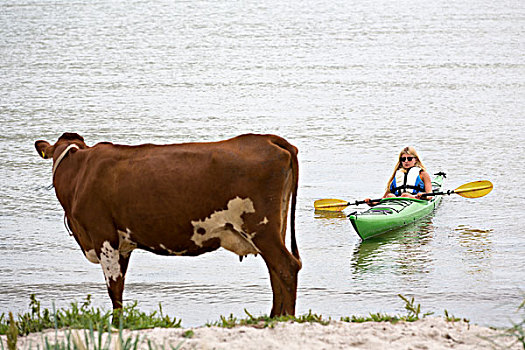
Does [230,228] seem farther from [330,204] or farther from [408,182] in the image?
[408,182]

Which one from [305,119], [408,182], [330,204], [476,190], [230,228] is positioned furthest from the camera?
[305,119]

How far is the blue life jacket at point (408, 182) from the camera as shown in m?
12.7

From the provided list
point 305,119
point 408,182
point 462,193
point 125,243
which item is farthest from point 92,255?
point 305,119

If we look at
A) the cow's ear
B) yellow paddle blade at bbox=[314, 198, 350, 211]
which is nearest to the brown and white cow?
the cow's ear

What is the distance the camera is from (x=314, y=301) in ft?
28.9

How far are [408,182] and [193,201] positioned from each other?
7.10 meters

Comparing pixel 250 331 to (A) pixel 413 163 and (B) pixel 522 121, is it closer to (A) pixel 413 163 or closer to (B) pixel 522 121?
(A) pixel 413 163

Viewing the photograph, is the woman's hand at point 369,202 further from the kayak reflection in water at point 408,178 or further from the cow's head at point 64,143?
the cow's head at point 64,143

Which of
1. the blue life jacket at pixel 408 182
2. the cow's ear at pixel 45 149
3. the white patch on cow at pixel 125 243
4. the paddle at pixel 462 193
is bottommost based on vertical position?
the white patch on cow at pixel 125 243

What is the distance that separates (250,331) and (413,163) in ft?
25.5

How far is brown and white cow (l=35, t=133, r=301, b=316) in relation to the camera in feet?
20.3

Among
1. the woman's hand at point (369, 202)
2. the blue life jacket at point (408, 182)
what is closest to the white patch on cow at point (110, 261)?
the woman's hand at point (369, 202)

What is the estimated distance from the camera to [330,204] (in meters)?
12.6

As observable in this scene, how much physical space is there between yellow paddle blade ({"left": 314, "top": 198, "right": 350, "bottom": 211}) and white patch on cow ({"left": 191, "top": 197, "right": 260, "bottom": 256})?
626cm
